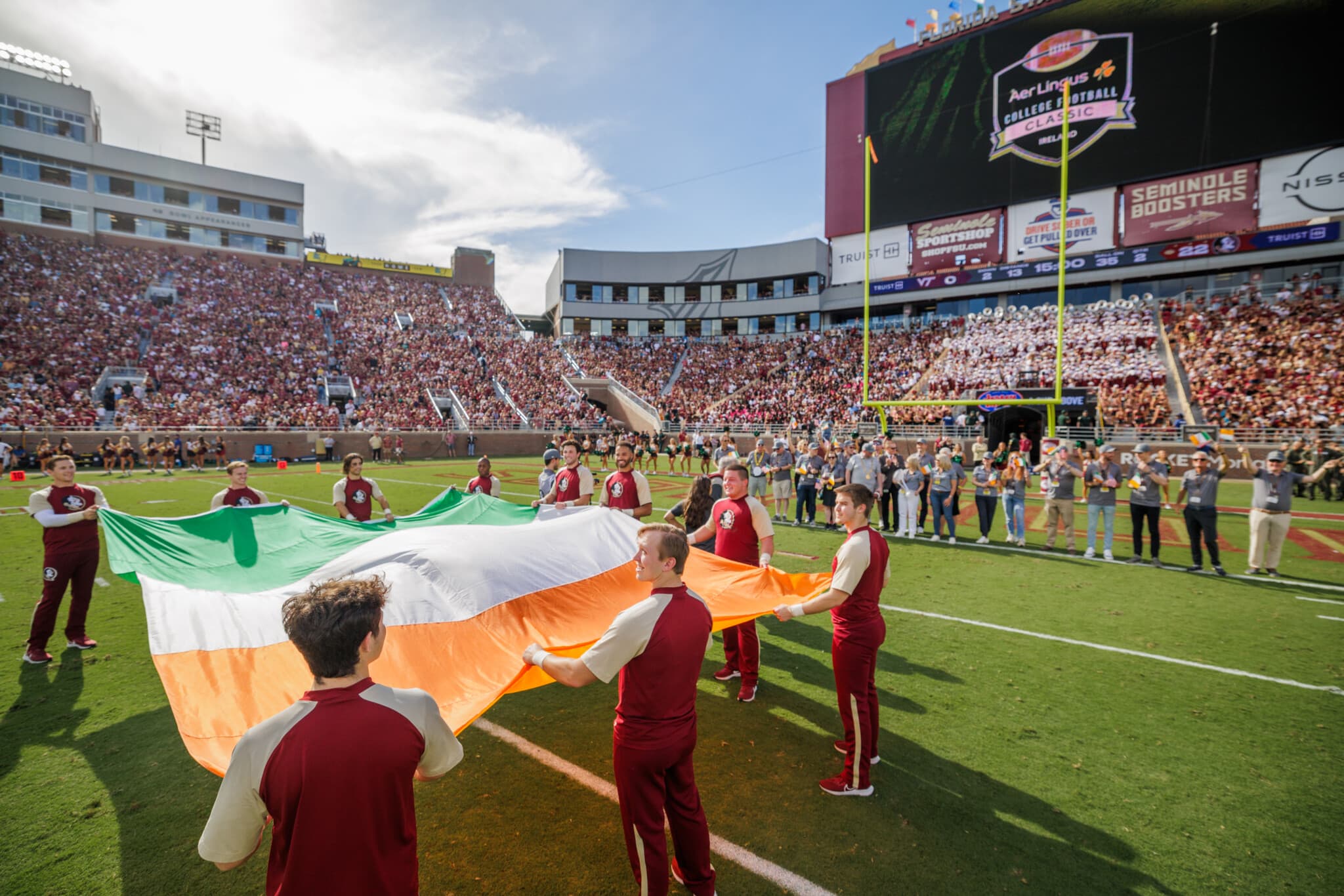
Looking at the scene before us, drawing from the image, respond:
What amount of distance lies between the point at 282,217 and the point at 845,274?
171 feet

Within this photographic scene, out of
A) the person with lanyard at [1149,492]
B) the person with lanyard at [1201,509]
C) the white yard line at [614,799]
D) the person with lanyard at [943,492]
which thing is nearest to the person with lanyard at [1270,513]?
the person with lanyard at [1201,509]

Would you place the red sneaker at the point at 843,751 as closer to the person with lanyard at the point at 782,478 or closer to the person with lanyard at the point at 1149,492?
the person with lanyard at the point at 1149,492

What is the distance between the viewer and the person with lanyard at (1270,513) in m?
9.88

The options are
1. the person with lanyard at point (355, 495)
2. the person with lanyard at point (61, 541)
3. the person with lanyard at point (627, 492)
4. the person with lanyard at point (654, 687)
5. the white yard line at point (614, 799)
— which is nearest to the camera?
the person with lanyard at point (654, 687)

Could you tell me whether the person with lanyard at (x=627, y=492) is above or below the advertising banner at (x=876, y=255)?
below

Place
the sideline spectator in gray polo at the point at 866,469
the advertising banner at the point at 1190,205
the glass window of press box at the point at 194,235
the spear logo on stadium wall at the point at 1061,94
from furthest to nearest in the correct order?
the glass window of press box at the point at 194,235 → the spear logo on stadium wall at the point at 1061,94 → the advertising banner at the point at 1190,205 → the sideline spectator in gray polo at the point at 866,469

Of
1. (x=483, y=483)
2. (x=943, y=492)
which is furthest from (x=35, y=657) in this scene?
(x=943, y=492)

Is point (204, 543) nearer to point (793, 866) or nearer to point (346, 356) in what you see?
point (793, 866)

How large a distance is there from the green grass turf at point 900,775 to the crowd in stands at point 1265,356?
82.0 ft

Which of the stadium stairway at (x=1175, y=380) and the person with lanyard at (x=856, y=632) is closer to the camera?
the person with lanyard at (x=856, y=632)

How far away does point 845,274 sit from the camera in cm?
4903

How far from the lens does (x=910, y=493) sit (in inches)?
531

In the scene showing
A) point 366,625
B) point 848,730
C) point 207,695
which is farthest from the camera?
point 848,730

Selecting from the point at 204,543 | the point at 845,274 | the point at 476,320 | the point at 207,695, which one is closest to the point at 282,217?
the point at 476,320
